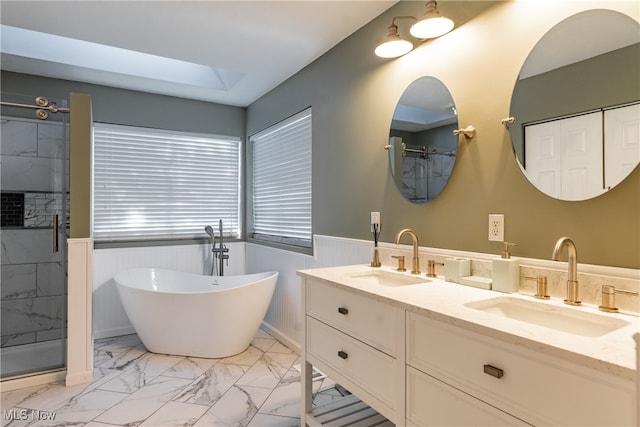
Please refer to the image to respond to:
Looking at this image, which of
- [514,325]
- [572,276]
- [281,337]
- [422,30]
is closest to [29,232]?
[281,337]

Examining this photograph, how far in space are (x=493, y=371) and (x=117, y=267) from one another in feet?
12.1

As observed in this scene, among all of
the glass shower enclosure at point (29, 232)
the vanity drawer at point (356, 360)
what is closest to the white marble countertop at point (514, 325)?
the vanity drawer at point (356, 360)

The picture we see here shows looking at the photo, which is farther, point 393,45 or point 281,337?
point 281,337

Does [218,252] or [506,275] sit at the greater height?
[506,275]

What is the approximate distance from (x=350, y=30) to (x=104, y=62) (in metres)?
2.24

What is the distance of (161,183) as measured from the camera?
4.04 m

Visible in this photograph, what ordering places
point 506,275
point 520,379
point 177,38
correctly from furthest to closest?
point 177,38 → point 506,275 → point 520,379

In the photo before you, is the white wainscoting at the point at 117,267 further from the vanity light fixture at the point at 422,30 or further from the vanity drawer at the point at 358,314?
the vanity light fixture at the point at 422,30

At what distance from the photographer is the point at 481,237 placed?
1.75m

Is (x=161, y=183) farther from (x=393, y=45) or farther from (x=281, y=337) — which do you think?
(x=393, y=45)

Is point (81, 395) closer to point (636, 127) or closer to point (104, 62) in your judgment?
point (104, 62)

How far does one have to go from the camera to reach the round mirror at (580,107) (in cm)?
126


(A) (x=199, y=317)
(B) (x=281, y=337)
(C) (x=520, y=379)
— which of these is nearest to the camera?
(C) (x=520, y=379)

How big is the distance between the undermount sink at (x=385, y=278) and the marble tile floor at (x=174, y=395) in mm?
937
